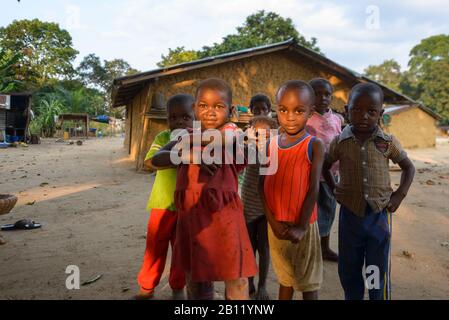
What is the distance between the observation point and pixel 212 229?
5.00 feet

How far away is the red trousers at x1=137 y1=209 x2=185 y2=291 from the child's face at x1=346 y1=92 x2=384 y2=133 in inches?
48.6

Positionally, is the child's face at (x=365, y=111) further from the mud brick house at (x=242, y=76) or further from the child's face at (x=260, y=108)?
the mud brick house at (x=242, y=76)

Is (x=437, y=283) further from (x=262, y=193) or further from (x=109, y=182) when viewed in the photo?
(x=109, y=182)

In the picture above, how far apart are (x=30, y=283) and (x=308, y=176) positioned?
2177mm

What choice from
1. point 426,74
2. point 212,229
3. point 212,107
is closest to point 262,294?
point 212,229

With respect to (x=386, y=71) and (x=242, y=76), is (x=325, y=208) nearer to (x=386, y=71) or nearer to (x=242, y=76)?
(x=242, y=76)

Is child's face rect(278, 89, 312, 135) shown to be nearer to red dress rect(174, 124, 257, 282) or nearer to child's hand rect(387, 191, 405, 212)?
red dress rect(174, 124, 257, 282)

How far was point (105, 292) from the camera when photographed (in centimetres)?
241

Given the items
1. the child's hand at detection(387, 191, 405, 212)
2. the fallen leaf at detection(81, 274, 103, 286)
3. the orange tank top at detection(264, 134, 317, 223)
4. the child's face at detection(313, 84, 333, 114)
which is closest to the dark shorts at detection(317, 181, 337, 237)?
the child's face at detection(313, 84, 333, 114)

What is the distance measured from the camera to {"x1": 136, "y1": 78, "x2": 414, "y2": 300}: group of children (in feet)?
5.04

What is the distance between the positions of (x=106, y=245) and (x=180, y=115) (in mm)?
1977

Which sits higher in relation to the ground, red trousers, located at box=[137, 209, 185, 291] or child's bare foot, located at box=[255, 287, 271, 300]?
red trousers, located at box=[137, 209, 185, 291]

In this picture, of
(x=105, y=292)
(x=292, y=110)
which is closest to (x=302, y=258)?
(x=292, y=110)

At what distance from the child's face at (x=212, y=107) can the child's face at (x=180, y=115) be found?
1.61 feet
